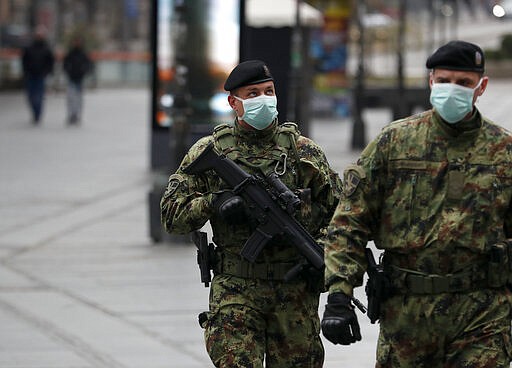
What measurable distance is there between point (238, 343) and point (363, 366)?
255 cm

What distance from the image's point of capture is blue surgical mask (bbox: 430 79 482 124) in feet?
15.6

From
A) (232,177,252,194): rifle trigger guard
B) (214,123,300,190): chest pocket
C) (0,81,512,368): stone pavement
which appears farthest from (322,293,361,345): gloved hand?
(0,81,512,368): stone pavement

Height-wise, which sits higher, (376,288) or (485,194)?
(485,194)

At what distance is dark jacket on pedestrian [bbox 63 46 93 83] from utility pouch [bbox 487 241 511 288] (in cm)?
2498

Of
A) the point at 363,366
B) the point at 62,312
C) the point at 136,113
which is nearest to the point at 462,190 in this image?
the point at 363,366

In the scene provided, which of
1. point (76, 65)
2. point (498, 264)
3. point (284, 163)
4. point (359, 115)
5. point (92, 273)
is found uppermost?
point (284, 163)

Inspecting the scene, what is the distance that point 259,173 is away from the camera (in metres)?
5.68

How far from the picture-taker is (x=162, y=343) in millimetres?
8633

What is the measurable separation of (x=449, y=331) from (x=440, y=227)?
14.8 inches

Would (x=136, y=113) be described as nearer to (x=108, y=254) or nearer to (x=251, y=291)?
(x=108, y=254)

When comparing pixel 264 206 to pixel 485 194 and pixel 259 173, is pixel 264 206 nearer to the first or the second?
pixel 259 173

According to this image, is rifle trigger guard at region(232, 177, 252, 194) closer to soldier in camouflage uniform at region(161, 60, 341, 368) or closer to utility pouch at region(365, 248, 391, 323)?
soldier in camouflage uniform at region(161, 60, 341, 368)

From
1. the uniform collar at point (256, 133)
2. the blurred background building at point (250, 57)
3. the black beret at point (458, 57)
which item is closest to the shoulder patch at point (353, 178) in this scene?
the black beret at point (458, 57)

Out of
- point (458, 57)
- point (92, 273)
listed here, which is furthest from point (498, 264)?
point (92, 273)
